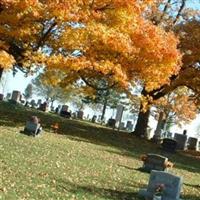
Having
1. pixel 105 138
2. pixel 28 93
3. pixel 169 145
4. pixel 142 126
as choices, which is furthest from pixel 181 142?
pixel 28 93

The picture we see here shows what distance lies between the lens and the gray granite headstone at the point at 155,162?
71.4 feet

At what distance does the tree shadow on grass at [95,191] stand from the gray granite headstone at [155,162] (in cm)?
610

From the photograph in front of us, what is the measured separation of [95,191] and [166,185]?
6.03 ft

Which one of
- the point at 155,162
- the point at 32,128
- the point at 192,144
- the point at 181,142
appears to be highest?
the point at 192,144

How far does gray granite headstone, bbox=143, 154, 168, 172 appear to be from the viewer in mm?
21750

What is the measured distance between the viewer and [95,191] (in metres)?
14.8

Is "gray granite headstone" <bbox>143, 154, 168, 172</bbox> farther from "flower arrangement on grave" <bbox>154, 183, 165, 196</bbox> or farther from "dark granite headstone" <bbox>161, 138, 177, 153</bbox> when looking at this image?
"dark granite headstone" <bbox>161, 138, 177, 153</bbox>

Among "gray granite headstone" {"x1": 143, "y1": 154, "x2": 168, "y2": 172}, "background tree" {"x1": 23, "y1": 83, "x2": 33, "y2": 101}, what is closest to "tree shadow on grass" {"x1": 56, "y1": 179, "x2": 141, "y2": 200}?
"gray granite headstone" {"x1": 143, "y1": 154, "x2": 168, "y2": 172}

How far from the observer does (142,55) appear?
30.6 meters

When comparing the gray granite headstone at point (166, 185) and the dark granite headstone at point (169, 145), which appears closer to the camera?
the gray granite headstone at point (166, 185)

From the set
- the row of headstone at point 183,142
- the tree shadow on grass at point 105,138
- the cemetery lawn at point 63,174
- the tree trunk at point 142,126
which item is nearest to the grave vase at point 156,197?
the cemetery lawn at point 63,174

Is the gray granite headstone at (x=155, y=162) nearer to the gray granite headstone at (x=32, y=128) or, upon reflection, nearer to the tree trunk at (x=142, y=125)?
the gray granite headstone at (x=32, y=128)

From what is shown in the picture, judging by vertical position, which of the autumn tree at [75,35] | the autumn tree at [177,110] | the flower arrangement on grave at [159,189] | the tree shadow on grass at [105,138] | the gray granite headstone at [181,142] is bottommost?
the flower arrangement on grave at [159,189]

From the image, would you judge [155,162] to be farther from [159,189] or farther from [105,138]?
[105,138]
